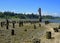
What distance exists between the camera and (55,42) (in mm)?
15250

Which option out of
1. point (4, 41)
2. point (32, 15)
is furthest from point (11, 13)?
point (4, 41)

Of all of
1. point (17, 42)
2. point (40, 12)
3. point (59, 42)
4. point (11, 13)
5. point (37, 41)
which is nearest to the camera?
point (37, 41)

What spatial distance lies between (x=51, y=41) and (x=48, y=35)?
3.78 ft

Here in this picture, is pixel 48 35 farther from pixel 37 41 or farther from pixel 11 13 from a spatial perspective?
pixel 11 13

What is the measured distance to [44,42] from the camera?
15289 mm

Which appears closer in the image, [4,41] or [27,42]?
[27,42]

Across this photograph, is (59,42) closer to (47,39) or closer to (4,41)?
(47,39)

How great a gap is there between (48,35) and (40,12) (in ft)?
131

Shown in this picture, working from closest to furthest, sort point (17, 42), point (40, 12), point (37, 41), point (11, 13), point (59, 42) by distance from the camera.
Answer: point (37, 41), point (59, 42), point (17, 42), point (40, 12), point (11, 13)

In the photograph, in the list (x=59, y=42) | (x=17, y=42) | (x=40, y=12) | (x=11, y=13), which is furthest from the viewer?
(x=11, y=13)

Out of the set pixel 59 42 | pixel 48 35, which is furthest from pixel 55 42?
pixel 48 35

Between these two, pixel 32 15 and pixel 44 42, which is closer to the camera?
pixel 44 42

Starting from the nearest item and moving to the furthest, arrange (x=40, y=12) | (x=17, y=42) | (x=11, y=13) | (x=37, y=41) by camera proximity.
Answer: (x=37, y=41) < (x=17, y=42) < (x=40, y=12) < (x=11, y=13)

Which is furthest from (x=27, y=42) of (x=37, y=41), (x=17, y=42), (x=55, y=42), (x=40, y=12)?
(x=40, y=12)
